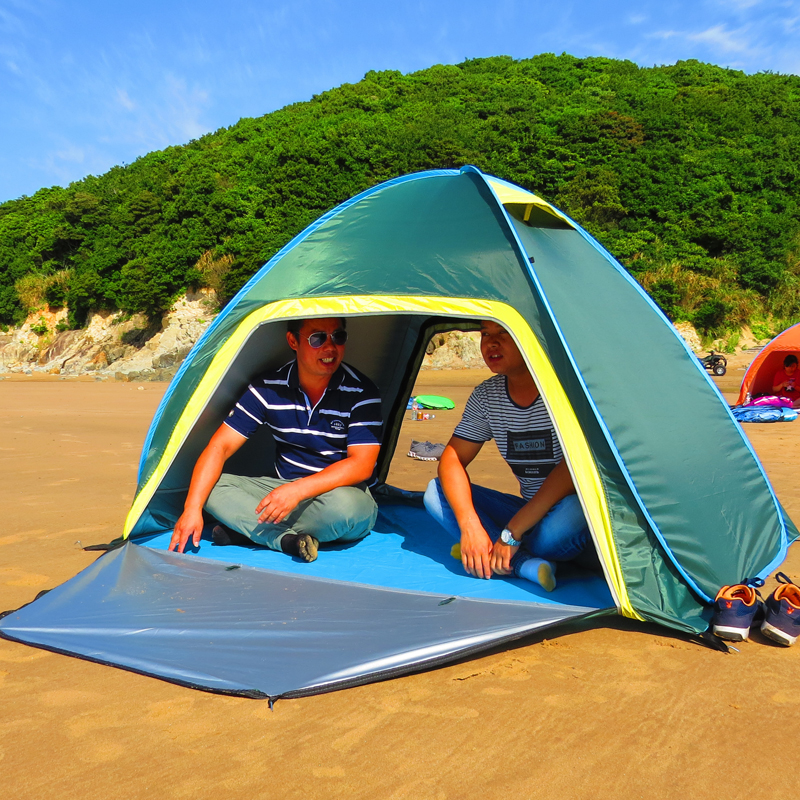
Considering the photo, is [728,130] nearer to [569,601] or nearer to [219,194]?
[219,194]

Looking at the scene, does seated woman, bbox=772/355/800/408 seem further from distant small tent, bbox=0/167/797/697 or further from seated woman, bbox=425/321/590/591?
seated woman, bbox=425/321/590/591

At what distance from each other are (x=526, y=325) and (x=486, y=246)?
0.45 meters

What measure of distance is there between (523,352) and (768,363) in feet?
33.7

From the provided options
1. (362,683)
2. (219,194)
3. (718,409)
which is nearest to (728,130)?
(219,194)

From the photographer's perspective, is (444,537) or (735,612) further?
(444,537)

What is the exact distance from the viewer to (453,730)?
213 centimetres

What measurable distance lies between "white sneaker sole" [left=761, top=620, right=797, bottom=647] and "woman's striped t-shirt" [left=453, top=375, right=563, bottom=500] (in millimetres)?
1107

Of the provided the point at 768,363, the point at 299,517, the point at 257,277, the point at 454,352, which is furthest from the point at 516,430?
the point at 454,352

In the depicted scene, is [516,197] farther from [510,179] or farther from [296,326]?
[510,179]

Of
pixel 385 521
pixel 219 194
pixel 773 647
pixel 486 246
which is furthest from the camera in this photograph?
pixel 219 194

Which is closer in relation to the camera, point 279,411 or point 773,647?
point 773,647

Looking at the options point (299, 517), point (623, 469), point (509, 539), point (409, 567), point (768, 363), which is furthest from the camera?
point (768, 363)

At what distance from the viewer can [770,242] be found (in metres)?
24.1

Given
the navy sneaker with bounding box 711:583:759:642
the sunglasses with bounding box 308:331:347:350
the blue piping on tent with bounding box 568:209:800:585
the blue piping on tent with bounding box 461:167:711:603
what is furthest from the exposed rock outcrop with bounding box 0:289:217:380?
the navy sneaker with bounding box 711:583:759:642
